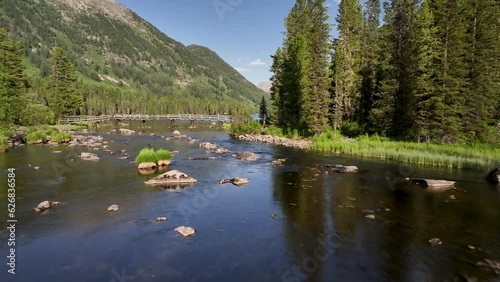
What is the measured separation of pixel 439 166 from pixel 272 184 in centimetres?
1967

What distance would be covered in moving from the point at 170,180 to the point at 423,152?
28.8 meters

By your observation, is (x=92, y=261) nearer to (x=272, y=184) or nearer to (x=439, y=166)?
(x=272, y=184)

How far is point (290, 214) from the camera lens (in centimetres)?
2008

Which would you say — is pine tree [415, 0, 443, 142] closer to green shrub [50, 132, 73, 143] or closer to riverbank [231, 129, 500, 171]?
riverbank [231, 129, 500, 171]

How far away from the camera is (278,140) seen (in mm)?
57219

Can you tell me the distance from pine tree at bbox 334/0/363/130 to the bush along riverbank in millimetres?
7524

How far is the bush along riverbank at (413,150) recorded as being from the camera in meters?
33.2

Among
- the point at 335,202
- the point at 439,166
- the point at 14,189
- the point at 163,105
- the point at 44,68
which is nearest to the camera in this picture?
the point at 335,202

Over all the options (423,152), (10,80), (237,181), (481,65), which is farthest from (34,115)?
(481,65)

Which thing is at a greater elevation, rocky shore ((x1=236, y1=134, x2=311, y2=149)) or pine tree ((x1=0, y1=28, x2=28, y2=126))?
pine tree ((x1=0, y1=28, x2=28, y2=126))

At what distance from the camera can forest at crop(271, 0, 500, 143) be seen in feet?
136

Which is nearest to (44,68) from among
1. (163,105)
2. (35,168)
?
(163,105)

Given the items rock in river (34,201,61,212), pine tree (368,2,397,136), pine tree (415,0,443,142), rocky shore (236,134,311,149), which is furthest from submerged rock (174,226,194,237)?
pine tree (368,2,397,136)

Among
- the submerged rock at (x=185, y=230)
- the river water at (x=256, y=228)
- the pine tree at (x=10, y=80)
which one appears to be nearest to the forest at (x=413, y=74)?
the river water at (x=256, y=228)
